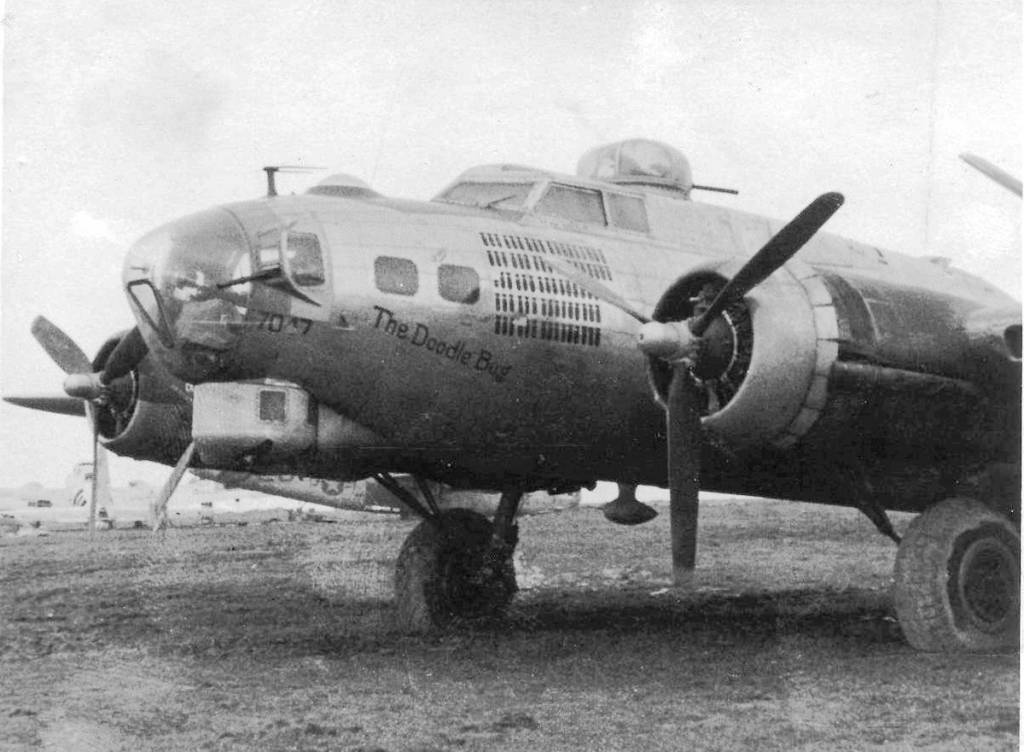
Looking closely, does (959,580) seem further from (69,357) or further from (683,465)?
(69,357)

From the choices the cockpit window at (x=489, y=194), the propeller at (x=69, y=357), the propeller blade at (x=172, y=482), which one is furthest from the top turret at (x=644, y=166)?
the propeller at (x=69, y=357)

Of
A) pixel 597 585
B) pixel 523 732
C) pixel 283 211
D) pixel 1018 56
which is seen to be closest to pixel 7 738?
pixel 523 732

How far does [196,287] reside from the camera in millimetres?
8367

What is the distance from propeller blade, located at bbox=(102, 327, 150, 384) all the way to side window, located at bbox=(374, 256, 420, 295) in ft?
11.3

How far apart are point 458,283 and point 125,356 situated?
4.13 metres

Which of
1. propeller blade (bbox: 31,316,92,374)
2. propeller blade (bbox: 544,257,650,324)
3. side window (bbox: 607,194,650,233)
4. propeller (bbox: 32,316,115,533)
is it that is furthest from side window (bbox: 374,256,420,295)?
propeller blade (bbox: 31,316,92,374)

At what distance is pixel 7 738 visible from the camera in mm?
6906

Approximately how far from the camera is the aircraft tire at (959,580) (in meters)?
9.04

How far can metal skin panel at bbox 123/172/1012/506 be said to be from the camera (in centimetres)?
845

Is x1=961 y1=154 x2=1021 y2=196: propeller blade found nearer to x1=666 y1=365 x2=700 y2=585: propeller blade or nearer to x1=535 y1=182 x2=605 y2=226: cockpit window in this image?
x1=666 y1=365 x2=700 y2=585: propeller blade

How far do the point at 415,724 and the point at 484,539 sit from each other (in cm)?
492

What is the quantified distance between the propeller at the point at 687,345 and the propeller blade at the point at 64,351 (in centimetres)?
559

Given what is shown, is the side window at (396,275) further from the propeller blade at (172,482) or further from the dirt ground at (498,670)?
the dirt ground at (498,670)

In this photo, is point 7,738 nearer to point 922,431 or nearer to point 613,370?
point 613,370
